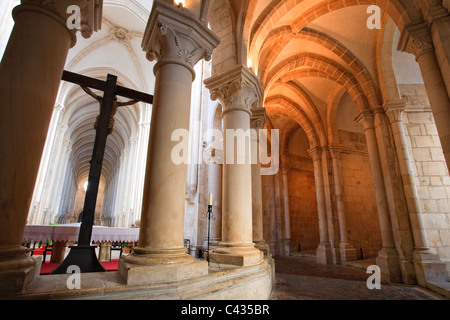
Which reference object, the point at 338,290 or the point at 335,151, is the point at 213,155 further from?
the point at 335,151

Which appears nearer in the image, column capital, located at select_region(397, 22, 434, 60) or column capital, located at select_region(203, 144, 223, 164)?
column capital, located at select_region(397, 22, 434, 60)

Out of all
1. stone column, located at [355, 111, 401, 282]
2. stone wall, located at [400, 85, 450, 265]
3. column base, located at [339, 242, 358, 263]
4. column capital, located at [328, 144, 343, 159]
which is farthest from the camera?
column capital, located at [328, 144, 343, 159]

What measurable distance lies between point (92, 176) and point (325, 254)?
8707mm

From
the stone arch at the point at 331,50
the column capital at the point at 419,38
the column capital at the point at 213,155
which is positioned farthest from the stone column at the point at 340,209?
the column capital at the point at 419,38

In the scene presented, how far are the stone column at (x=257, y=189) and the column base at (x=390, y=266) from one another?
10.5 ft

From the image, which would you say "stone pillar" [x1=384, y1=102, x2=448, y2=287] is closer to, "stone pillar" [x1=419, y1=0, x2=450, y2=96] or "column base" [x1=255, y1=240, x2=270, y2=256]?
"stone pillar" [x1=419, y1=0, x2=450, y2=96]

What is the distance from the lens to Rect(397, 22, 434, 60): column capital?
428cm

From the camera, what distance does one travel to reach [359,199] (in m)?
9.73

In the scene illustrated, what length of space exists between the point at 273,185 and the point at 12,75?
40.4ft

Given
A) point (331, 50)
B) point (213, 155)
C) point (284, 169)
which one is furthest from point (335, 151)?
point (213, 155)

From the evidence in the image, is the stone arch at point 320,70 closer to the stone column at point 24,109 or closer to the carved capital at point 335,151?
the carved capital at point 335,151

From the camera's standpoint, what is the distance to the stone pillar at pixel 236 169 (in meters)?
3.45

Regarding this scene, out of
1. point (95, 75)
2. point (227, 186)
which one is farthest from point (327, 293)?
point (95, 75)

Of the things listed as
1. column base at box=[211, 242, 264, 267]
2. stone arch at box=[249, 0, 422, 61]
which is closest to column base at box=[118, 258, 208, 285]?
column base at box=[211, 242, 264, 267]
